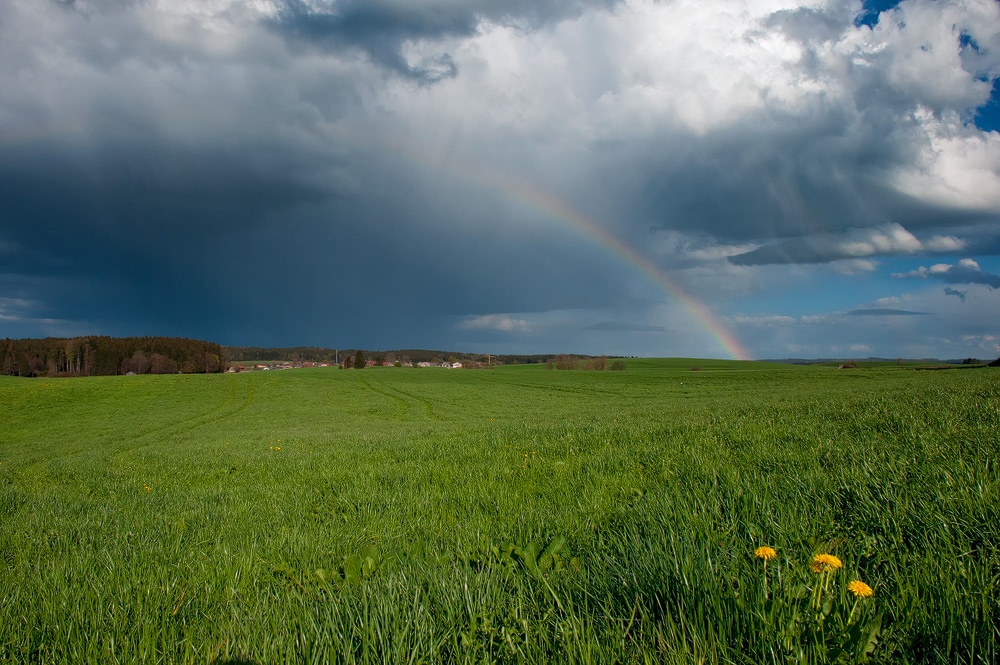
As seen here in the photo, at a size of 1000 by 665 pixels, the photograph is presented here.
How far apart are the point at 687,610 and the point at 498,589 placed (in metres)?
0.95

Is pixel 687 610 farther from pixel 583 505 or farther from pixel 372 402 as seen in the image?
pixel 372 402

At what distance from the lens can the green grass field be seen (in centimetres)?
187

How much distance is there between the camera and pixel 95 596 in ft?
9.53

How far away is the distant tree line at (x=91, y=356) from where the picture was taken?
116m

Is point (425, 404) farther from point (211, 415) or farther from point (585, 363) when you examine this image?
point (585, 363)

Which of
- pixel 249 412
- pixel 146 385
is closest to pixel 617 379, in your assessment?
pixel 249 412

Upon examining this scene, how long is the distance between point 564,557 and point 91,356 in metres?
154

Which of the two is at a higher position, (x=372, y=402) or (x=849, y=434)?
(x=849, y=434)

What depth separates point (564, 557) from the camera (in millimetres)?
3141

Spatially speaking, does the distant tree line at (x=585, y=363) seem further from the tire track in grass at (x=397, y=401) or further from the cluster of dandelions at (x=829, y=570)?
the cluster of dandelions at (x=829, y=570)

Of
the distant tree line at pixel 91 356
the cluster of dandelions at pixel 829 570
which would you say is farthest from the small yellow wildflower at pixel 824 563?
the distant tree line at pixel 91 356

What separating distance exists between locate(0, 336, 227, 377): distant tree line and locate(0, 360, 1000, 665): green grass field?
5437 inches

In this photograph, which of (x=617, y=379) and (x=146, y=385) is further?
(x=617, y=379)

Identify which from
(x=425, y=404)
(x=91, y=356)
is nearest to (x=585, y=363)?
(x=425, y=404)
